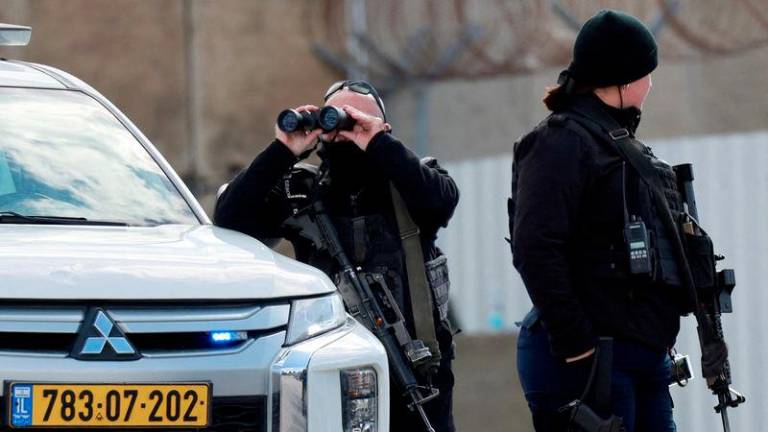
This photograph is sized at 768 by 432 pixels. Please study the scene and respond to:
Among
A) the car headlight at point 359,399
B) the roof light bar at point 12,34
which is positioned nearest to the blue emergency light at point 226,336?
the car headlight at point 359,399

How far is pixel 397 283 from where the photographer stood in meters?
5.72

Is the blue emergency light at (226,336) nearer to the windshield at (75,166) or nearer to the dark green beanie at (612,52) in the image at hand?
the windshield at (75,166)

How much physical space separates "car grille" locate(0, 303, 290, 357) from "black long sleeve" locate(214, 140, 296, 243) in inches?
47.9

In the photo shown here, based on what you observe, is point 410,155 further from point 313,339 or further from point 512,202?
point 313,339

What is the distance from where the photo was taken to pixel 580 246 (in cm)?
524

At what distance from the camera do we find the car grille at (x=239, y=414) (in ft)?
14.5

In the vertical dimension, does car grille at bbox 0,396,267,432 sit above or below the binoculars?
below

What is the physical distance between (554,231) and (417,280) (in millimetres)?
739

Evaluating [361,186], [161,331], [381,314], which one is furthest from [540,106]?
[161,331]

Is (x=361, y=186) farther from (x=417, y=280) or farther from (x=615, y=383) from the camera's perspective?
(x=615, y=383)

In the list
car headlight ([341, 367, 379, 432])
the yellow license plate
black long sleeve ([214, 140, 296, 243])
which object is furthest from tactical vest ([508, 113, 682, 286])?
the yellow license plate

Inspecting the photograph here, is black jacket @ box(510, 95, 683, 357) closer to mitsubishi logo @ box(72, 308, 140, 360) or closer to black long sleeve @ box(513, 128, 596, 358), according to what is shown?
black long sleeve @ box(513, 128, 596, 358)

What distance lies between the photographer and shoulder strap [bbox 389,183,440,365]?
5688 mm

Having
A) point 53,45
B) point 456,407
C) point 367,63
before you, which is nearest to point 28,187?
point 456,407
